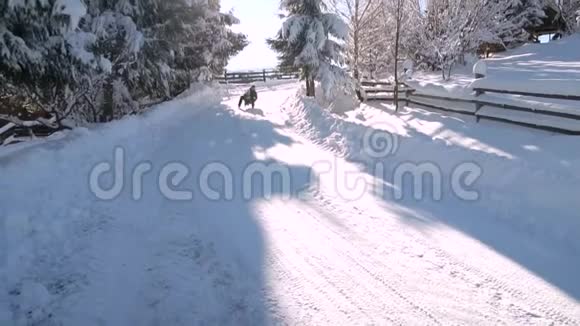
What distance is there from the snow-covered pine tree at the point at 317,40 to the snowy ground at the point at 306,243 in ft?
35.1

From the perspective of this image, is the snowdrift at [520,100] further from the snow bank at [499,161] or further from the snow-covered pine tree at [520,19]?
the snow-covered pine tree at [520,19]

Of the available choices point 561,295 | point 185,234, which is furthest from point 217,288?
point 561,295

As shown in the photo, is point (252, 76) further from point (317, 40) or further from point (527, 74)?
point (527, 74)

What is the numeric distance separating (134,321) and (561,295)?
388 cm

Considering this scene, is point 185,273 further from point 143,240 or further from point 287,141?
point 287,141

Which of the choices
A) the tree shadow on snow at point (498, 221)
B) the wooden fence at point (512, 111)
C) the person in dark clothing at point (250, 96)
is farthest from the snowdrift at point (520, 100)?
the person in dark clothing at point (250, 96)

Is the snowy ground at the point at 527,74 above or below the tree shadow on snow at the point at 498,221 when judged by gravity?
above

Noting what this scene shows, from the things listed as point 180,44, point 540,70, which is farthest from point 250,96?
point 540,70

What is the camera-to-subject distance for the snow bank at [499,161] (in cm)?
512

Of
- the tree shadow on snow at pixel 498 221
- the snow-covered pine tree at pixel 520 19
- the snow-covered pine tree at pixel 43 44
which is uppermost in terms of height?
the snow-covered pine tree at pixel 520 19

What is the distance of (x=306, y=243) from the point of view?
4789 millimetres

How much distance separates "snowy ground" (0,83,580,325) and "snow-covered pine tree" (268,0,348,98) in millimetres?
10695

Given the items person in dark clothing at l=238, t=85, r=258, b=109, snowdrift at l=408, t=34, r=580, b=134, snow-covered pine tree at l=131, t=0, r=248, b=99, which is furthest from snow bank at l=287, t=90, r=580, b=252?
person in dark clothing at l=238, t=85, r=258, b=109

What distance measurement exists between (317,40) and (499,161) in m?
13.5
